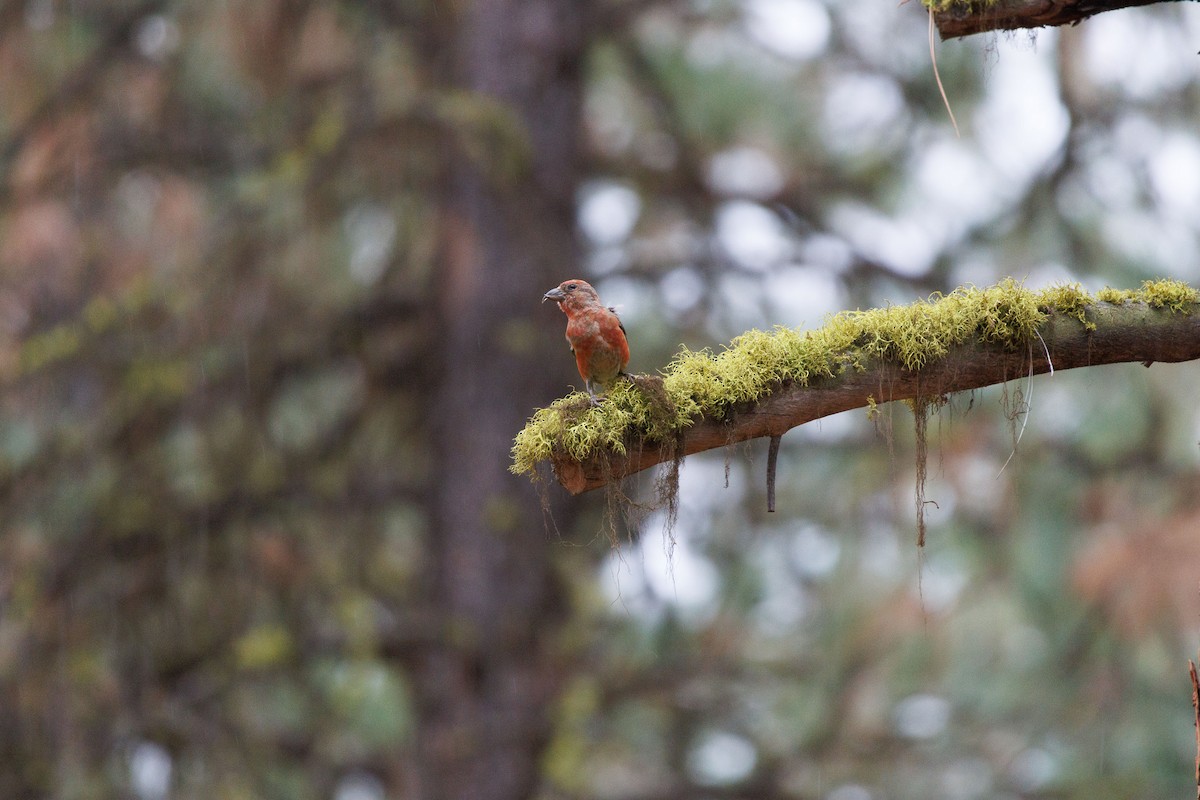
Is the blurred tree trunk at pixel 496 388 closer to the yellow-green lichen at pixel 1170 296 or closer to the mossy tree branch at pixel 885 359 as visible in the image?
the mossy tree branch at pixel 885 359

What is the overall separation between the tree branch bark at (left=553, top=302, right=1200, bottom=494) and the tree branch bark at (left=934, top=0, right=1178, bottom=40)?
2.48 ft

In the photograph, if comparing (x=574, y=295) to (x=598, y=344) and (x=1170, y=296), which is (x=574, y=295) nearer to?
(x=598, y=344)

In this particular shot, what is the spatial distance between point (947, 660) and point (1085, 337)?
15.3 ft

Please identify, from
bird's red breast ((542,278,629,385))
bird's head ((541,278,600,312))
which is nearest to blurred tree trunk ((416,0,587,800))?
bird's head ((541,278,600,312))

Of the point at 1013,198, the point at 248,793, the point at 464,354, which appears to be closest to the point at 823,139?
the point at 1013,198

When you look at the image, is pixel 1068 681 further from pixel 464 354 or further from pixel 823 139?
pixel 464 354

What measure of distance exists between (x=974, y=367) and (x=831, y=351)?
0.37 m

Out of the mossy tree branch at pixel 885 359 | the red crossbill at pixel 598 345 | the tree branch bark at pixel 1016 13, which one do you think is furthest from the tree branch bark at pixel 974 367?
the tree branch bark at pixel 1016 13

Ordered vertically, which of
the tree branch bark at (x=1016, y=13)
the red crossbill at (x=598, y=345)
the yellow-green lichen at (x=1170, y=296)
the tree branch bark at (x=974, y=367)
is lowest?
the tree branch bark at (x=974, y=367)

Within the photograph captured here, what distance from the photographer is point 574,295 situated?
3867mm

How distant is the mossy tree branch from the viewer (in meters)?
2.99

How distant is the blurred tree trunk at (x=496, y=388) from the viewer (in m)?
6.08

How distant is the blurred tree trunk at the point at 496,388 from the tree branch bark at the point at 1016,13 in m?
3.23

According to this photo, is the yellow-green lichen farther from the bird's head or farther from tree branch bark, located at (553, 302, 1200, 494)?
the bird's head
